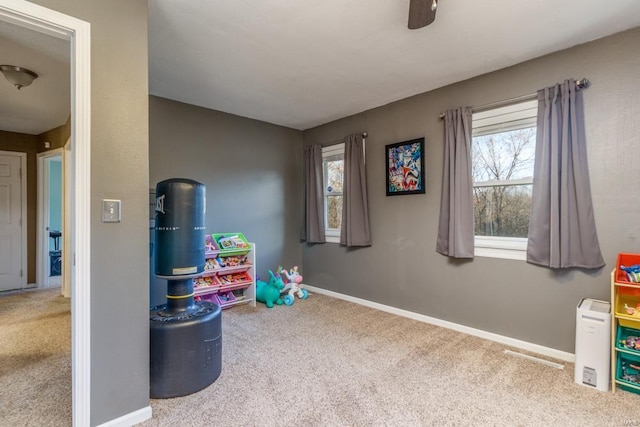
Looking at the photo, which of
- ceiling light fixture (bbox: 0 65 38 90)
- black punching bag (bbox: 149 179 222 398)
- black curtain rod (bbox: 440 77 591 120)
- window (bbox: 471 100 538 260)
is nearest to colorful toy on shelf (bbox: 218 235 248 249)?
black punching bag (bbox: 149 179 222 398)

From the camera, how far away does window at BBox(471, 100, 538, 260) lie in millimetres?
2684

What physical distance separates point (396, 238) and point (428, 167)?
88 cm

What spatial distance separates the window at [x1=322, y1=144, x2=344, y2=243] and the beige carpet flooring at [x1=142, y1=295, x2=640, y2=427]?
1.69 meters

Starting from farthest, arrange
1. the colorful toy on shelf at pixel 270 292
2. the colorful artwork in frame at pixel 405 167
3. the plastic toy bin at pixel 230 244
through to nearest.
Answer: the colorful toy on shelf at pixel 270 292
the plastic toy bin at pixel 230 244
the colorful artwork in frame at pixel 405 167

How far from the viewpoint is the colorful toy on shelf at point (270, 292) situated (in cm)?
378

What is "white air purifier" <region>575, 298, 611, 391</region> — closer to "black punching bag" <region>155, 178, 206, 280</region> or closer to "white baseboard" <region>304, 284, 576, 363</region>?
"white baseboard" <region>304, 284, 576, 363</region>

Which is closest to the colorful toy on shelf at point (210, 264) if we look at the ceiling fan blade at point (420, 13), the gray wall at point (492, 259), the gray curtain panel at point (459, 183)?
the gray wall at point (492, 259)

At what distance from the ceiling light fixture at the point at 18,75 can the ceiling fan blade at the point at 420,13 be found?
319 centimetres

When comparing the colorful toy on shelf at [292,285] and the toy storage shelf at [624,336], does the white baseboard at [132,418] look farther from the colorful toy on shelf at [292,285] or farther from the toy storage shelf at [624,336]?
the toy storage shelf at [624,336]

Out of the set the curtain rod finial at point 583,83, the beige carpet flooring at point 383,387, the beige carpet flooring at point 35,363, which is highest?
the curtain rod finial at point 583,83

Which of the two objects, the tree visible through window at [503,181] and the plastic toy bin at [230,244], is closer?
the tree visible through window at [503,181]

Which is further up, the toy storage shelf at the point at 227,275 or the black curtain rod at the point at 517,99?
the black curtain rod at the point at 517,99

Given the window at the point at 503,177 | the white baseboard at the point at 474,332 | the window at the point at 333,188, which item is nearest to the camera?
the white baseboard at the point at 474,332

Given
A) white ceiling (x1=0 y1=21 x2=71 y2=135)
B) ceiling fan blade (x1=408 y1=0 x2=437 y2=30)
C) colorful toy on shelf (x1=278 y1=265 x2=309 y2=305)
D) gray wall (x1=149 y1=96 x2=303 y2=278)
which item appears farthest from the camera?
colorful toy on shelf (x1=278 y1=265 x2=309 y2=305)
